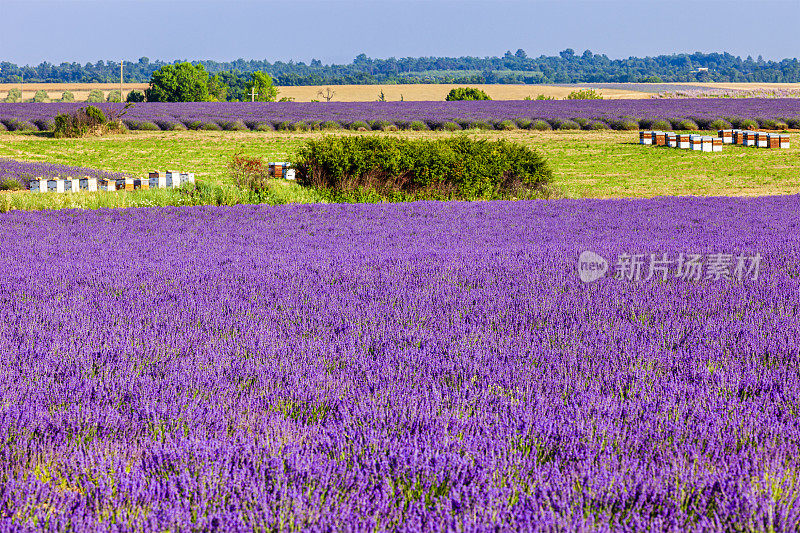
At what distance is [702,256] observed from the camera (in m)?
6.98

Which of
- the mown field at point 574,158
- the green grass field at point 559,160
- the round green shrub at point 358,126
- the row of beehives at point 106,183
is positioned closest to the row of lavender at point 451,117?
the round green shrub at point 358,126

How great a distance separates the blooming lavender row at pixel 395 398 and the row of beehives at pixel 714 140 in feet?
76.7

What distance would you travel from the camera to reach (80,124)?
113ft

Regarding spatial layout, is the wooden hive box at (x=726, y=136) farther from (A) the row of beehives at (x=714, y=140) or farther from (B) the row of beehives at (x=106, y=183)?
(B) the row of beehives at (x=106, y=183)

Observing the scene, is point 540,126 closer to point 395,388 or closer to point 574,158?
point 574,158

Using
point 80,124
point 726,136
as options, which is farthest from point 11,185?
point 726,136

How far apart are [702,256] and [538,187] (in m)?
10.9

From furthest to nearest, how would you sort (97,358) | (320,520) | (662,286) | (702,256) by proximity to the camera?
1. (702,256)
2. (662,286)
3. (97,358)
4. (320,520)

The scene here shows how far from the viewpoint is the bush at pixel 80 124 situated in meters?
34.3

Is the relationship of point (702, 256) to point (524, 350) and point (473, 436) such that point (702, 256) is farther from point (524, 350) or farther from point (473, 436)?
point (473, 436)

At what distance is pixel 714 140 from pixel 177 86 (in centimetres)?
6093

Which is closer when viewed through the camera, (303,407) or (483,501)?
(483,501)

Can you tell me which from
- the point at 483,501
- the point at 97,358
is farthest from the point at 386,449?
the point at 97,358

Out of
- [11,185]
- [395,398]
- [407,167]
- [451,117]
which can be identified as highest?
[451,117]
